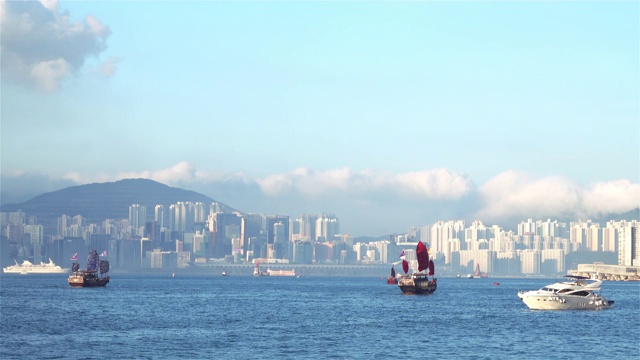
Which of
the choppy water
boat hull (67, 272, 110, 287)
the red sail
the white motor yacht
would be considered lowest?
boat hull (67, 272, 110, 287)

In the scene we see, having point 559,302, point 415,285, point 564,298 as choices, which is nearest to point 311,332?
point 559,302

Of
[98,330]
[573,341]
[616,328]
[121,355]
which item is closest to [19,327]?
[98,330]

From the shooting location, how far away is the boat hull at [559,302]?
342ft

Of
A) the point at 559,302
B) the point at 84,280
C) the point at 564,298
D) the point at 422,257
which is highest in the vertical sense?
the point at 422,257

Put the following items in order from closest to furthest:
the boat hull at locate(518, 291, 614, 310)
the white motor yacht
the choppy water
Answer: the choppy water, the boat hull at locate(518, 291, 614, 310), the white motor yacht

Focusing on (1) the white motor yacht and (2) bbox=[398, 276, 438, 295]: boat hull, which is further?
(2) bbox=[398, 276, 438, 295]: boat hull

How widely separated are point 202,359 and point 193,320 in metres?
30.0

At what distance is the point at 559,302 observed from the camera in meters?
104

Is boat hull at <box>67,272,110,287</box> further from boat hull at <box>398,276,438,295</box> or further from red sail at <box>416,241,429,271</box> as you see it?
red sail at <box>416,241,429,271</box>

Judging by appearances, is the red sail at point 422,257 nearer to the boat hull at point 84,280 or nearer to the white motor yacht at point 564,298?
the white motor yacht at point 564,298

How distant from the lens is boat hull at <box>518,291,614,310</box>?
342 ft

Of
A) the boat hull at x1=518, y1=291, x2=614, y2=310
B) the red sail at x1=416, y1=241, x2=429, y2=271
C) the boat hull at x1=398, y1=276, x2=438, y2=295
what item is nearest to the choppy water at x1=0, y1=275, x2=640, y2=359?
the boat hull at x1=518, y1=291, x2=614, y2=310

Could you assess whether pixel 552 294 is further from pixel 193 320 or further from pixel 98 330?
pixel 98 330

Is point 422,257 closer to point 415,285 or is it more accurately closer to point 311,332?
point 415,285
